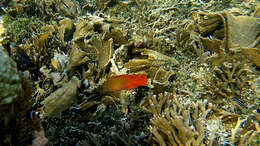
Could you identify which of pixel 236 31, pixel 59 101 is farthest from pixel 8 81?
pixel 236 31

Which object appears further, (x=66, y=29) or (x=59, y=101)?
(x=66, y=29)

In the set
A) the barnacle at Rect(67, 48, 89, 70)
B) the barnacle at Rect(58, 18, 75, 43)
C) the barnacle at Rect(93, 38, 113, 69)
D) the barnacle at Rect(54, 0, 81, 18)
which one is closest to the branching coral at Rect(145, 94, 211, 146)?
the barnacle at Rect(93, 38, 113, 69)

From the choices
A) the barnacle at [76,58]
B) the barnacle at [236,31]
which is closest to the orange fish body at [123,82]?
the barnacle at [76,58]

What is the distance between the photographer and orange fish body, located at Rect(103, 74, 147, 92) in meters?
2.43

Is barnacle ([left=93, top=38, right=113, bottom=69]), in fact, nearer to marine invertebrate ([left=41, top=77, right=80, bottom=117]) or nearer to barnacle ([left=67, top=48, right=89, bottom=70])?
barnacle ([left=67, top=48, right=89, bottom=70])

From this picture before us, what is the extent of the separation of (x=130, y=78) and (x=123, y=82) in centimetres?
13

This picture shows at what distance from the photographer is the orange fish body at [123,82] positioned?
2432 millimetres

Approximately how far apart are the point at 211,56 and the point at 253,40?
33.5 inches

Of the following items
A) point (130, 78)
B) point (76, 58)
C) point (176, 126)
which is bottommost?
point (176, 126)

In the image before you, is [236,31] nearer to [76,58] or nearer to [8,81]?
[76,58]

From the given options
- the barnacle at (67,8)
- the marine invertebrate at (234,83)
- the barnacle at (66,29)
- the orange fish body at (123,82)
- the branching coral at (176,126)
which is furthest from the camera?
the barnacle at (67,8)

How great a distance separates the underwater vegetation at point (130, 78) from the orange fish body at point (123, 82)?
0.05ft

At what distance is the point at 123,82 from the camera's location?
2.46 metres

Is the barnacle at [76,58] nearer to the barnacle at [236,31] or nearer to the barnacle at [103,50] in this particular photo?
the barnacle at [103,50]
